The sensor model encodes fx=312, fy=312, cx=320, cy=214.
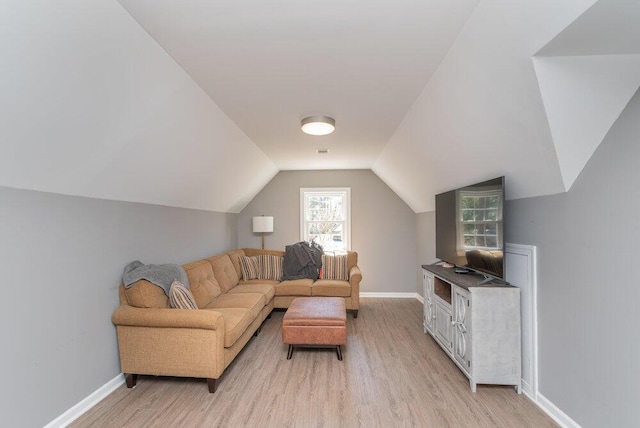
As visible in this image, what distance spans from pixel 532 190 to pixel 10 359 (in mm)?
3557

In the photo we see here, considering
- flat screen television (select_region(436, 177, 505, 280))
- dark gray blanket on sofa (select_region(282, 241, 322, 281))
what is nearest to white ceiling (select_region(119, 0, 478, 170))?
flat screen television (select_region(436, 177, 505, 280))

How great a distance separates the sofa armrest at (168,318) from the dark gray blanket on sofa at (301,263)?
236 centimetres

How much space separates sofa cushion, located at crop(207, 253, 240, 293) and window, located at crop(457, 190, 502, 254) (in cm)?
294

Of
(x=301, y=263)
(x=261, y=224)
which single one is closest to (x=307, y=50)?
(x=301, y=263)

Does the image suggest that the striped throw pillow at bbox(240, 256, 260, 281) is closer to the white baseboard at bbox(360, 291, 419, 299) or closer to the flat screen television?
the white baseboard at bbox(360, 291, 419, 299)

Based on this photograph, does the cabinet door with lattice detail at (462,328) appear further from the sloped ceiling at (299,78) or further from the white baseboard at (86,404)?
the white baseboard at (86,404)

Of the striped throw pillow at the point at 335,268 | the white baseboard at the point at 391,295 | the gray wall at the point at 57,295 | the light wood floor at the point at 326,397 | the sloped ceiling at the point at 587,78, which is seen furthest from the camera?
the white baseboard at the point at 391,295

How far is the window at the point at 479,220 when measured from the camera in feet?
8.25

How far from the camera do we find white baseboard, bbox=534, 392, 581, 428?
6.63 feet

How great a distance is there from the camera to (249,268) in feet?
→ 16.2

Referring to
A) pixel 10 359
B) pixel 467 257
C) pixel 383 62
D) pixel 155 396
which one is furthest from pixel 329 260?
pixel 10 359

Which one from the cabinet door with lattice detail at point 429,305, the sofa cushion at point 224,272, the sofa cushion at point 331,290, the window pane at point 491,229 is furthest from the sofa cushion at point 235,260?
the window pane at point 491,229

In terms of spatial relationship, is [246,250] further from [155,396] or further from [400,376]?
[400,376]

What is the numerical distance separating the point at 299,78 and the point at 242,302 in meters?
2.38
